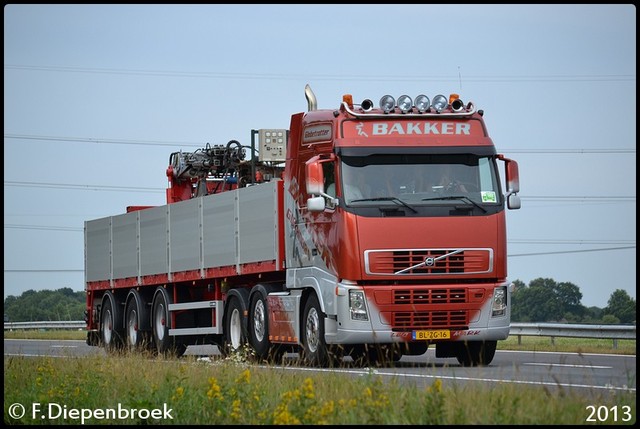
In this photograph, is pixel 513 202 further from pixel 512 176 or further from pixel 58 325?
pixel 58 325

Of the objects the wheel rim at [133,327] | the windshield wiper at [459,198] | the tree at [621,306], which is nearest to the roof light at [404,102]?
the windshield wiper at [459,198]

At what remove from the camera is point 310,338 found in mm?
22125

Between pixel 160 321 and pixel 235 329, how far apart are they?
3.99 m

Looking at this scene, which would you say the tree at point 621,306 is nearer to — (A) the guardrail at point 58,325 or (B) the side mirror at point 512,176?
(A) the guardrail at point 58,325

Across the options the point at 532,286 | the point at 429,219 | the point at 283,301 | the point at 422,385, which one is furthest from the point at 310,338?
the point at 532,286

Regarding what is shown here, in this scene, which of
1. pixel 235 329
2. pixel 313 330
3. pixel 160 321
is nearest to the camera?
pixel 313 330

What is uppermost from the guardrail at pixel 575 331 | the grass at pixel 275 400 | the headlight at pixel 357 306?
the headlight at pixel 357 306

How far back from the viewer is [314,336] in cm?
2198

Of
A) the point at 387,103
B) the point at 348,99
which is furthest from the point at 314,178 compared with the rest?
the point at 387,103

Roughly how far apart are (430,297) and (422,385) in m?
4.77

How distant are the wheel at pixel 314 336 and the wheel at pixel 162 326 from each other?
6315 millimetres

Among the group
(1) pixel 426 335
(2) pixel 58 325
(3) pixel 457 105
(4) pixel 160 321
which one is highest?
(3) pixel 457 105

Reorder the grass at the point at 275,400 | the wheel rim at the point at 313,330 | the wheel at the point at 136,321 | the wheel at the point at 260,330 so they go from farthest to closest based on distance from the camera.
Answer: the wheel at the point at 136,321, the wheel at the point at 260,330, the wheel rim at the point at 313,330, the grass at the point at 275,400

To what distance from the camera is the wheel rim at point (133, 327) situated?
2997 cm
